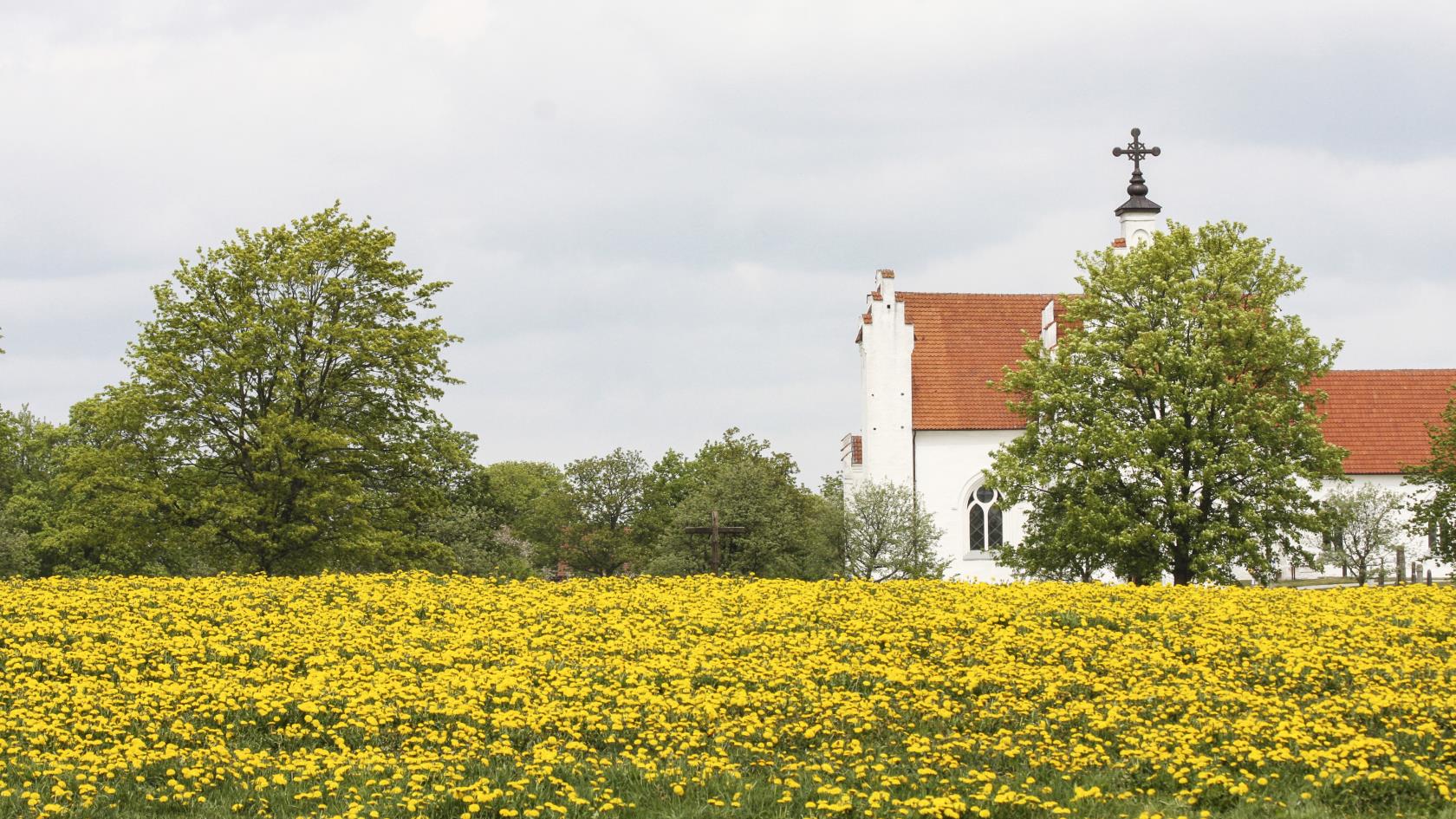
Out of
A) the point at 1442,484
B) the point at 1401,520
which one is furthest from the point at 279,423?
the point at 1401,520

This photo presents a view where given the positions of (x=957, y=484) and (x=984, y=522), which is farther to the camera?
(x=957, y=484)

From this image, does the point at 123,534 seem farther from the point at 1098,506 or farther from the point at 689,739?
the point at 689,739

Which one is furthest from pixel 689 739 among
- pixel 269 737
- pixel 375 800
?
pixel 269 737

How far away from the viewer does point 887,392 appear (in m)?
61.8

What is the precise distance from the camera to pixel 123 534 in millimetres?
41656

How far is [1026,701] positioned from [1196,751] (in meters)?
2.44

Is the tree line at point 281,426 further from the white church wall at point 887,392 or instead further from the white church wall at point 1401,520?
the white church wall at point 1401,520

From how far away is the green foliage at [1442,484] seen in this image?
46.9m

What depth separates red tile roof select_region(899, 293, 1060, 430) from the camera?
200ft

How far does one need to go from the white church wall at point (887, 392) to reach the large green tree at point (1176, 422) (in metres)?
20.0

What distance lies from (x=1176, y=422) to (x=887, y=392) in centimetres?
2489

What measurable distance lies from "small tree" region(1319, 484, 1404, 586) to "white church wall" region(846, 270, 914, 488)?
1650 cm

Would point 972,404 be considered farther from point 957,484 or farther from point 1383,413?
point 1383,413

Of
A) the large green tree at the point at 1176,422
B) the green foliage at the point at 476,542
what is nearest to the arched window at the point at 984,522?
the green foliage at the point at 476,542
